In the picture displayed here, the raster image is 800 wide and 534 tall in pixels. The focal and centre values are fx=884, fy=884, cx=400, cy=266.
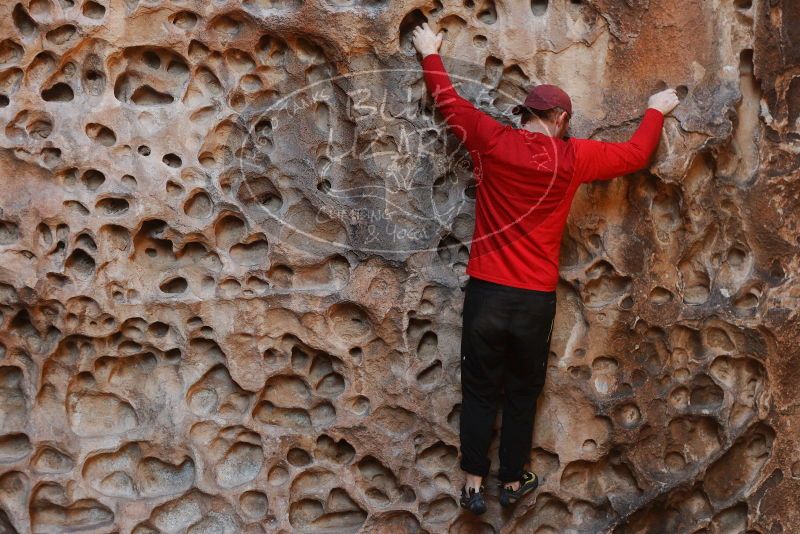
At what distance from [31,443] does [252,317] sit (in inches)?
38.3

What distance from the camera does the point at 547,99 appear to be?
306 centimetres

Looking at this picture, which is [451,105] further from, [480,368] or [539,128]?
[480,368]

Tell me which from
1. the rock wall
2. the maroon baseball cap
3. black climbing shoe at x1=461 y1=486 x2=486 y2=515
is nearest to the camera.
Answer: the maroon baseball cap

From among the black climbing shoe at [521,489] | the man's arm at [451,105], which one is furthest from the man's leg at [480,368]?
the man's arm at [451,105]

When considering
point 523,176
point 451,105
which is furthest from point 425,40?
point 523,176

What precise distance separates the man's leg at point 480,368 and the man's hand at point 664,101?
35.8 inches

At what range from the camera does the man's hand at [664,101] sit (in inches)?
128

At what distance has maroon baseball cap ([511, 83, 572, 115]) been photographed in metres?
3.05

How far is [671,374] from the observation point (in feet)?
11.4

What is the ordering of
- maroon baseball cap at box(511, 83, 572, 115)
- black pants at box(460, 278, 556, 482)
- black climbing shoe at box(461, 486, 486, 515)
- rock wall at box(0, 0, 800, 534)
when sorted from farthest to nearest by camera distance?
black climbing shoe at box(461, 486, 486, 515) → rock wall at box(0, 0, 800, 534) → black pants at box(460, 278, 556, 482) → maroon baseball cap at box(511, 83, 572, 115)

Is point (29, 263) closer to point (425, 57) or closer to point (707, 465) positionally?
point (425, 57)

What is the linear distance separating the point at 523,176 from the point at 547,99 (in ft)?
0.91

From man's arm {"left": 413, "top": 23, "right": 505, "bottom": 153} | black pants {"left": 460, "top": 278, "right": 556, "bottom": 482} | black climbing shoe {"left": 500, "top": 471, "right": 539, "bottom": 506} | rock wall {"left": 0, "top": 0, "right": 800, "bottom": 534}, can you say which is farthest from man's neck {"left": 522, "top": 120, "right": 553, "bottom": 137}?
black climbing shoe {"left": 500, "top": 471, "right": 539, "bottom": 506}

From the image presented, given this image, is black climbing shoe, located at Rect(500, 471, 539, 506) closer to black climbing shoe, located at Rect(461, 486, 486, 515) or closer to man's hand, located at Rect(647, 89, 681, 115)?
black climbing shoe, located at Rect(461, 486, 486, 515)
